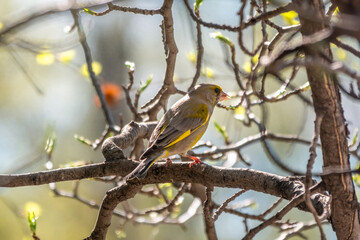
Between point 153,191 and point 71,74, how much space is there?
871 centimetres

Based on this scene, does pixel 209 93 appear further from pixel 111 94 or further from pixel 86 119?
pixel 86 119

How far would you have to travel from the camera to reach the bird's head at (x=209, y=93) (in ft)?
17.0

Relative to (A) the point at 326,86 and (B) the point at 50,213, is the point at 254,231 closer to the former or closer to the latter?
(A) the point at 326,86

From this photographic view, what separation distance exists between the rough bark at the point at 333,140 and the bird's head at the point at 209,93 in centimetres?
271

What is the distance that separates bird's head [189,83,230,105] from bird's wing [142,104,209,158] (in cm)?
19

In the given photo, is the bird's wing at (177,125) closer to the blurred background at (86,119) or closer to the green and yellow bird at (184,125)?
the green and yellow bird at (184,125)

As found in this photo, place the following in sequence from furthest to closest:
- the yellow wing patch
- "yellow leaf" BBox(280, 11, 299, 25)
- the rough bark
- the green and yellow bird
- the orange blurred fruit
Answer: the orange blurred fruit → "yellow leaf" BBox(280, 11, 299, 25) → the yellow wing patch → the green and yellow bird → the rough bark

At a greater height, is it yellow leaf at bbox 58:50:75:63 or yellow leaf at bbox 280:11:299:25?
yellow leaf at bbox 58:50:75:63

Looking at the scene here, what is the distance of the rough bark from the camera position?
2.36 metres

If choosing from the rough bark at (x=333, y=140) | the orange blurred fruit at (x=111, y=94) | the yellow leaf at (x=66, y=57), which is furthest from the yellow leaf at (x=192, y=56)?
the rough bark at (x=333, y=140)

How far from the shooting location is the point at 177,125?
4.61 m

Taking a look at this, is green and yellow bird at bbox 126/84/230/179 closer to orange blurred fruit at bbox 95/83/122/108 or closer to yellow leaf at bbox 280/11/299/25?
yellow leaf at bbox 280/11/299/25

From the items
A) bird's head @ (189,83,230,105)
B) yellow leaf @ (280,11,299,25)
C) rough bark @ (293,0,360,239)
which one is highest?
yellow leaf @ (280,11,299,25)

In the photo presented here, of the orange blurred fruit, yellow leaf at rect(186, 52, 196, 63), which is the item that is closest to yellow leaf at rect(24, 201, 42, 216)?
yellow leaf at rect(186, 52, 196, 63)
